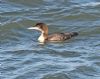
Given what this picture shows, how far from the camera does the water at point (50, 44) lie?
13070mm

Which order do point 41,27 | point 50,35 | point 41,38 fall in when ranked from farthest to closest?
1. point 41,27
2. point 50,35
3. point 41,38

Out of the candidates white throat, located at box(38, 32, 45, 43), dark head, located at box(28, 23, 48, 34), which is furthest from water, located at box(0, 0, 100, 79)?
dark head, located at box(28, 23, 48, 34)

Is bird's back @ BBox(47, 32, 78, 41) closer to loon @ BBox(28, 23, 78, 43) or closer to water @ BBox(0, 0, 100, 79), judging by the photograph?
loon @ BBox(28, 23, 78, 43)

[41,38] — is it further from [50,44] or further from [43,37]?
[50,44]

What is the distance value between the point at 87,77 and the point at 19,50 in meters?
2.68

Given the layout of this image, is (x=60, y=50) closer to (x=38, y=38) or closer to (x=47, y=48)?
(x=47, y=48)

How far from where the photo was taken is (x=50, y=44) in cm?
1580

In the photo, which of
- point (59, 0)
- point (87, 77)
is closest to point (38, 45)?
point (87, 77)

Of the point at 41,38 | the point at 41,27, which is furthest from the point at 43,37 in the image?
the point at 41,27

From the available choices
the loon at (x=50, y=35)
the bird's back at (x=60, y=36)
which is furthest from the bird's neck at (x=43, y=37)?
the bird's back at (x=60, y=36)

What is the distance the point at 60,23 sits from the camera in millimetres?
17391

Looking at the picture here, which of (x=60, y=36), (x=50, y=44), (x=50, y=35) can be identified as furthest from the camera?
(x=50, y=35)

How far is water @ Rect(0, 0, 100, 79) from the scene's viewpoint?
13.1 metres

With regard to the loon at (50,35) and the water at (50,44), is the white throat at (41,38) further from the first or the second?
the water at (50,44)
